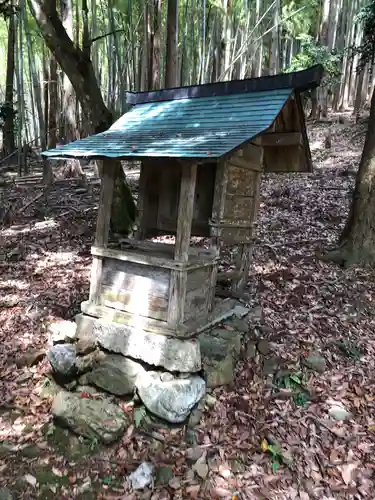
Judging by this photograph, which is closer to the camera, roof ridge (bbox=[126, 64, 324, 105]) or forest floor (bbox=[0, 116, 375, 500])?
forest floor (bbox=[0, 116, 375, 500])

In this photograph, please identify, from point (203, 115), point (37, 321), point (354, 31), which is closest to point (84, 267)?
point (37, 321)

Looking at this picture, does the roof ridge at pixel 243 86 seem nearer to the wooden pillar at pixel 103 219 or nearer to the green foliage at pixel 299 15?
the wooden pillar at pixel 103 219

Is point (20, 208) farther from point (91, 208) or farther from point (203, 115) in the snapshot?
point (203, 115)

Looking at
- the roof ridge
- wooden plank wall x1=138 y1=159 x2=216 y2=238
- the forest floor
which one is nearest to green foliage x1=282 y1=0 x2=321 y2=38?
the forest floor

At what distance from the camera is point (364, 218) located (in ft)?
20.9

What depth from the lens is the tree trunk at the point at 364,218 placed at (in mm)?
6343

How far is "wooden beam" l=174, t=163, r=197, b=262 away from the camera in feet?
13.1

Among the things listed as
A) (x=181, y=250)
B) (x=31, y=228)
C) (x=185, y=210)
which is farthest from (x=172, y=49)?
(x=181, y=250)

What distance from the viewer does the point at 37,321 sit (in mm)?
5195

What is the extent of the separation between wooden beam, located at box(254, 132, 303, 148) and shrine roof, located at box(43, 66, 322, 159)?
63 centimetres

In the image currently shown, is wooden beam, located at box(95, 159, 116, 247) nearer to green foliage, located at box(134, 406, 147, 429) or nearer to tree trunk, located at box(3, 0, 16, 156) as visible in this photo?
green foliage, located at box(134, 406, 147, 429)

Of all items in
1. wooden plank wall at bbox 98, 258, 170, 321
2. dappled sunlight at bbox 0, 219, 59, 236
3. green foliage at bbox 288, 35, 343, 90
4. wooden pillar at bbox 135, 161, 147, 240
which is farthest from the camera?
green foliage at bbox 288, 35, 343, 90

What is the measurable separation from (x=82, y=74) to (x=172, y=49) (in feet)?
11.6

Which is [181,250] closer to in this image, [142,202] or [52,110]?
[142,202]
